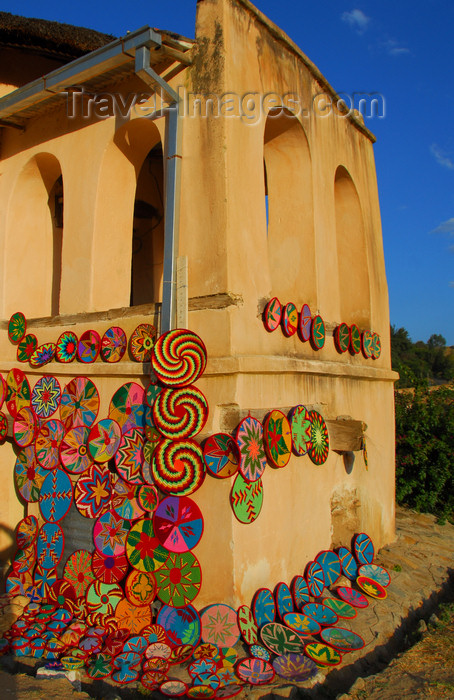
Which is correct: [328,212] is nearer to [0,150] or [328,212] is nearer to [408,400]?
[0,150]

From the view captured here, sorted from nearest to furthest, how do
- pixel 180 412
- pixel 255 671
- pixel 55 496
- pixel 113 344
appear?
pixel 255 671
pixel 180 412
pixel 113 344
pixel 55 496

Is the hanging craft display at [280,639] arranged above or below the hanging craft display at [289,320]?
below

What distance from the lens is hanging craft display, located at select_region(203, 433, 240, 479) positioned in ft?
13.5

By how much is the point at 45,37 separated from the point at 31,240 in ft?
7.37

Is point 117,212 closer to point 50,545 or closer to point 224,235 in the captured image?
point 224,235

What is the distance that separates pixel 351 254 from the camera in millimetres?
7266

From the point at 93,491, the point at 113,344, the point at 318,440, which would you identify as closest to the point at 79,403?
the point at 113,344

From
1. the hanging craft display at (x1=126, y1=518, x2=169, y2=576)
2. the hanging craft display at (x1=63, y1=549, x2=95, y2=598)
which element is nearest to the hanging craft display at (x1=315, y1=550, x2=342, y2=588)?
the hanging craft display at (x1=126, y1=518, x2=169, y2=576)

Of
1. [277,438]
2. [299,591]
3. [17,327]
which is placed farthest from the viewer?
[17,327]

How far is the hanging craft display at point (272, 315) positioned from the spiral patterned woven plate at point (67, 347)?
2.00 metres

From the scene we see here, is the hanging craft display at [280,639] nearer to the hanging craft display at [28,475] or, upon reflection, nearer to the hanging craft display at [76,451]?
the hanging craft display at [76,451]

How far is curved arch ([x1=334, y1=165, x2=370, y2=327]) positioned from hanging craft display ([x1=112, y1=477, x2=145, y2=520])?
3.95 m

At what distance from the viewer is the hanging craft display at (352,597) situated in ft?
16.3

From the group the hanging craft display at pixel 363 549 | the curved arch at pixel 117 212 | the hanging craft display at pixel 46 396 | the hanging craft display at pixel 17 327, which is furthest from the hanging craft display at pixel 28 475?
the hanging craft display at pixel 363 549
